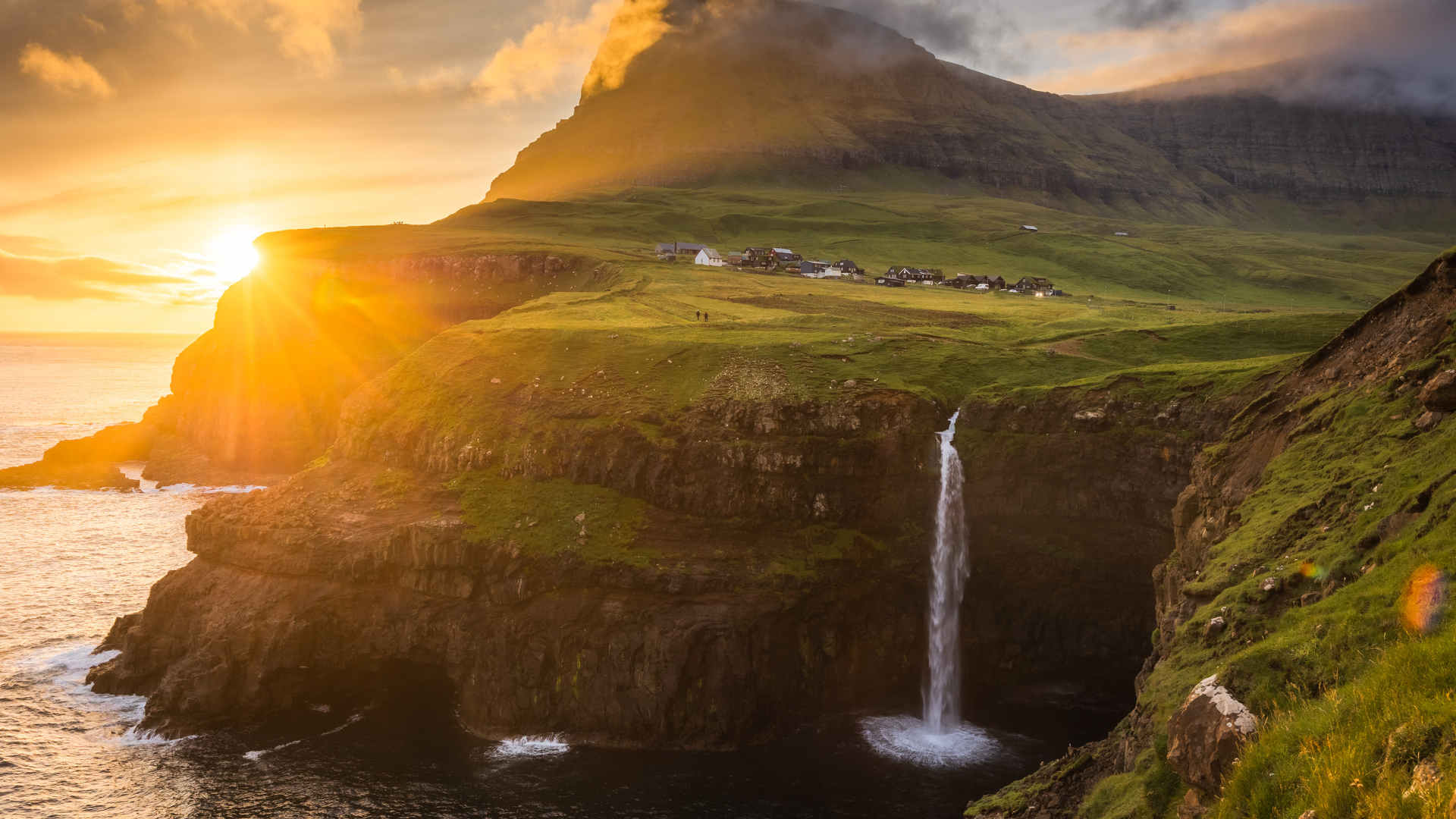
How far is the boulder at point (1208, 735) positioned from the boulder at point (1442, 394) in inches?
618

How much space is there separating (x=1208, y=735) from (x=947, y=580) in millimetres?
52109

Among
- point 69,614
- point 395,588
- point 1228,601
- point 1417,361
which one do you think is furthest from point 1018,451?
point 69,614

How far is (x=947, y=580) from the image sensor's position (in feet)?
244

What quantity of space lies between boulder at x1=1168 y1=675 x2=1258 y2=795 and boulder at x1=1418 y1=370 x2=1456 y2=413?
15.7 m

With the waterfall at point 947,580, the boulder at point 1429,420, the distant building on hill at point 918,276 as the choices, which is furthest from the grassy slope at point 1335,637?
the distant building on hill at point 918,276

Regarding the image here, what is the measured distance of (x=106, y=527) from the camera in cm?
11950

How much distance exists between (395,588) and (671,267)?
108183mm

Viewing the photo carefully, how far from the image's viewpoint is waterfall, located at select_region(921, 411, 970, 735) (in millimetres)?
73438

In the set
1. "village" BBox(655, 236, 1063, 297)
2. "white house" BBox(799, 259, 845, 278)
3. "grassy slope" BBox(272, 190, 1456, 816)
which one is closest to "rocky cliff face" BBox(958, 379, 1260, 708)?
"grassy slope" BBox(272, 190, 1456, 816)

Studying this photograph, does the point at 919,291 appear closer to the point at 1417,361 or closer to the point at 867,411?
the point at 867,411

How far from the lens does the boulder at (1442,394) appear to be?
3181 centimetres

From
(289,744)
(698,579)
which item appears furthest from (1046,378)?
(289,744)

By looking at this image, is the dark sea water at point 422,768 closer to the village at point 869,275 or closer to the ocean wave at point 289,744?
the ocean wave at point 289,744

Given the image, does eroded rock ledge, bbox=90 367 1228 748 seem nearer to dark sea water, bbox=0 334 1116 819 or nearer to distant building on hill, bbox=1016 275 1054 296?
dark sea water, bbox=0 334 1116 819
